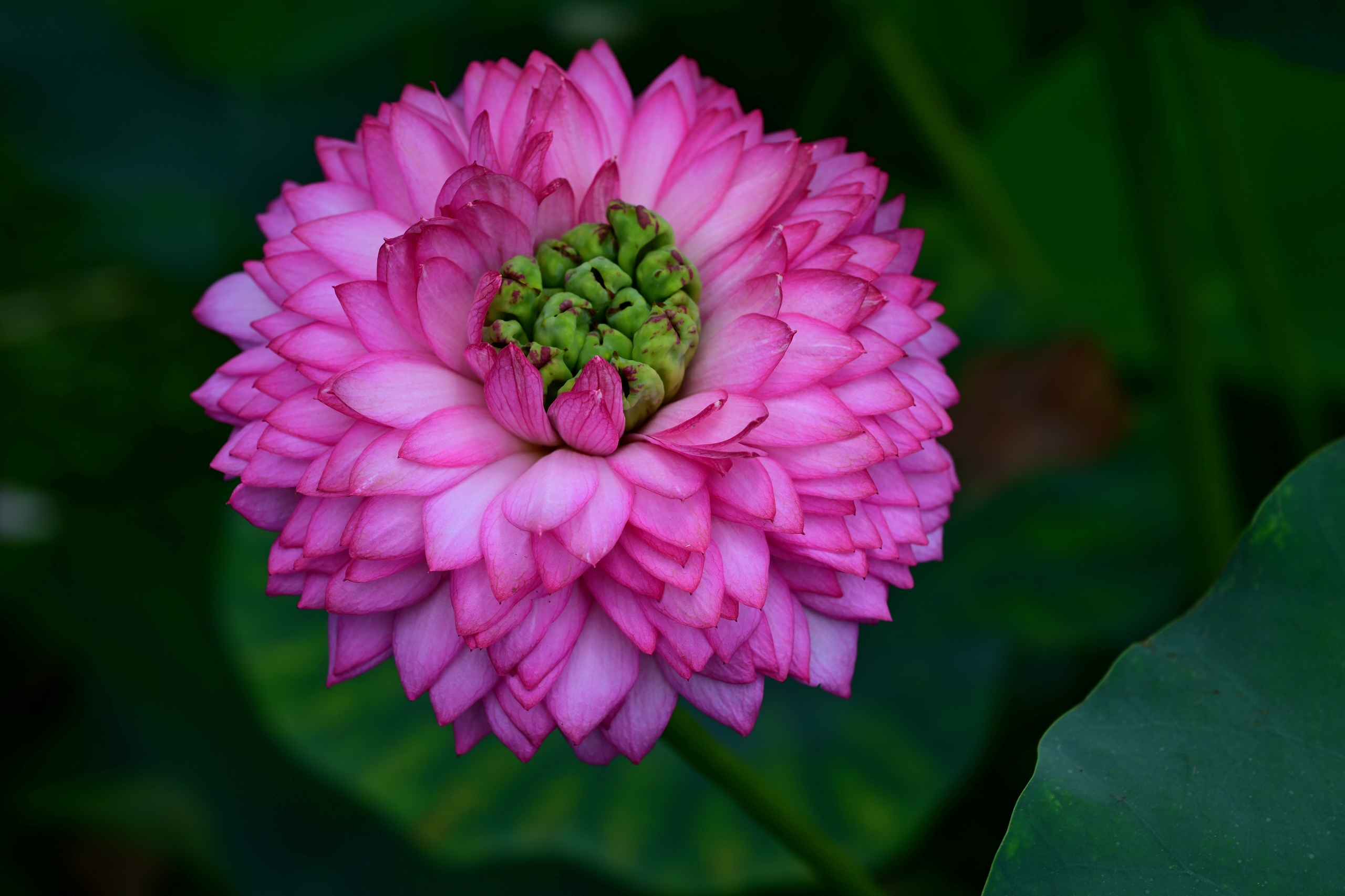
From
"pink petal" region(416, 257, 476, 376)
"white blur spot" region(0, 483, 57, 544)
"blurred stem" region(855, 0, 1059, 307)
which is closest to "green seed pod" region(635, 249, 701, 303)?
"pink petal" region(416, 257, 476, 376)

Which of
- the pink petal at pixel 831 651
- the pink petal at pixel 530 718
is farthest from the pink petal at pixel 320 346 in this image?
Result: the pink petal at pixel 831 651

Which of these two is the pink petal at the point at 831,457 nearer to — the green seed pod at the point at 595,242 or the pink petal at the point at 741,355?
the pink petal at the point at 741,355

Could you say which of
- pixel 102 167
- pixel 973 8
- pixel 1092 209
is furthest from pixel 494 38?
pixel 1092 209

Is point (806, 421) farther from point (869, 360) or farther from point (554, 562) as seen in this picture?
point (554, 562)

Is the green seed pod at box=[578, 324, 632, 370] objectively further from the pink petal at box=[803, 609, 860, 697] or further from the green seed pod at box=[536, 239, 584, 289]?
the pink petal at box=[803, 609, 860, 697]

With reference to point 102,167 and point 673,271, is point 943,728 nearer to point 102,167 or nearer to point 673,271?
point 673,271

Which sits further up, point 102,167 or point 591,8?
point 102,167

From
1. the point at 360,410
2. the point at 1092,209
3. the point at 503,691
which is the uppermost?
the point at 360,410
